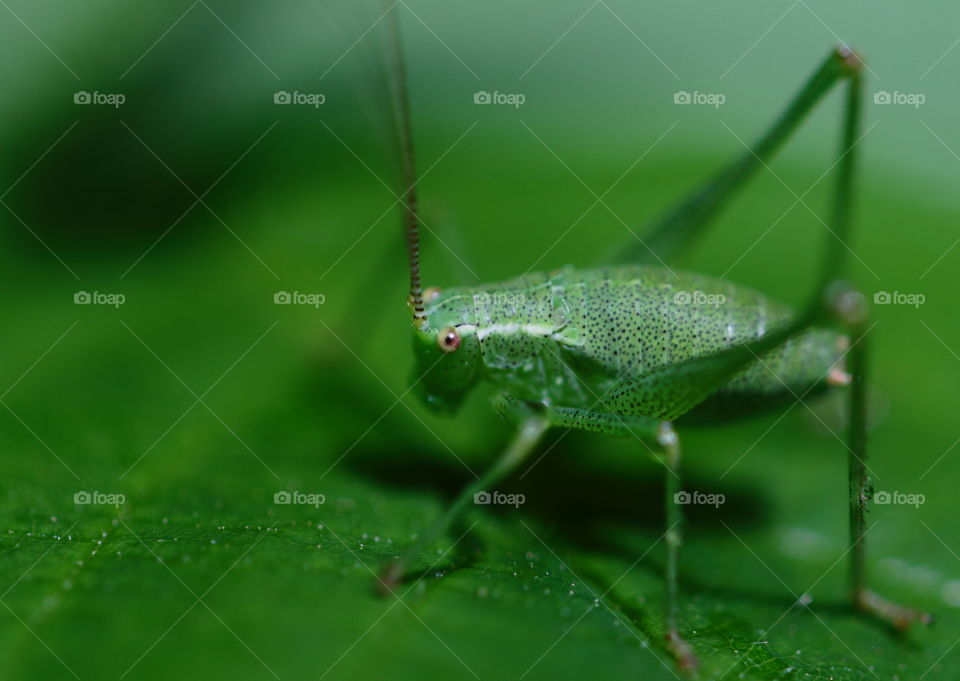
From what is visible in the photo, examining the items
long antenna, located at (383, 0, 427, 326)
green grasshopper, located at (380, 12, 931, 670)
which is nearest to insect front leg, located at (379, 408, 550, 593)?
green grasshopper, located at (380, 12, 931, 670)

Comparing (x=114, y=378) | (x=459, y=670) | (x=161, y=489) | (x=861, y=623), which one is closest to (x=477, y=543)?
(x=459, y=670)

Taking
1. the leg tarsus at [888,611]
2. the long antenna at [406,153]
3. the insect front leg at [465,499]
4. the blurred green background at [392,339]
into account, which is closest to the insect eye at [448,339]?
the long antenna at [406,153]

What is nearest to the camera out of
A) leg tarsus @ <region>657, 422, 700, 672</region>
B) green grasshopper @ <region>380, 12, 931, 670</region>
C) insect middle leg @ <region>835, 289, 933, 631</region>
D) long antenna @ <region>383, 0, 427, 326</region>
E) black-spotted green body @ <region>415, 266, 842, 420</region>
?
leg tarsus @ <region>657, 422, 700, 672</region>

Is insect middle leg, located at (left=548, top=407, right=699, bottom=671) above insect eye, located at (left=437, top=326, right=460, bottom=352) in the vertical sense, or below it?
below

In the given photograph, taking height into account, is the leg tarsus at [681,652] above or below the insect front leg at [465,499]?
below

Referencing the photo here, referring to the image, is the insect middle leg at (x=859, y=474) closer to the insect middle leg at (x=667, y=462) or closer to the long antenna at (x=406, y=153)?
the insect middle leg at (x=667, y=462)

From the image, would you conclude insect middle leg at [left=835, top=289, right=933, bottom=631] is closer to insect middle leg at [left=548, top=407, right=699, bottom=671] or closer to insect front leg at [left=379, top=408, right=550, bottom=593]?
insect middle leg at [left=548, top=407, right=699, bottom=671]
